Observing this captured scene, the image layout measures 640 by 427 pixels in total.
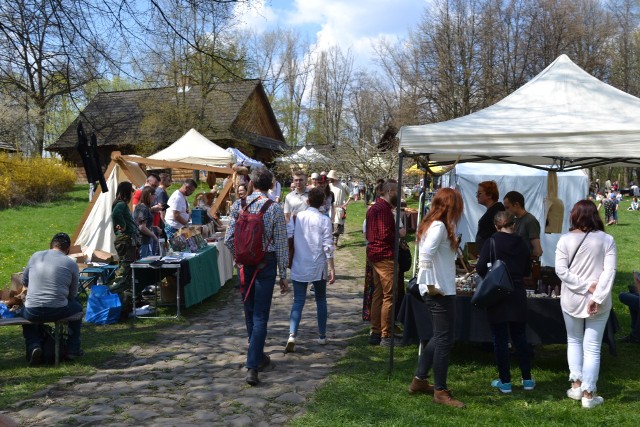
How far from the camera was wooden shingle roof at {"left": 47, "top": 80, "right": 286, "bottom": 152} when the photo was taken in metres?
34.7

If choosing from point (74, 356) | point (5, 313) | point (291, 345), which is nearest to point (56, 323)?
point (74, 356)

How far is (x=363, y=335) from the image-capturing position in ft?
23.0

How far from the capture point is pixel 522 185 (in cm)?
1257

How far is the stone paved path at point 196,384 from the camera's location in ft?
14.9

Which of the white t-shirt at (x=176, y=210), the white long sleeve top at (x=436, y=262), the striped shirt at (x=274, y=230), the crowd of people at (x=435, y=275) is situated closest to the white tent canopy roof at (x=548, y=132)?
the crowd of people at (x=435, y=275)

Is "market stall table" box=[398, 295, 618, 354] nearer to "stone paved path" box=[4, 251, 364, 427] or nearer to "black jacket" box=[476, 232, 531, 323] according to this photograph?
"black jacket" box=[476, 232, 531, 323]

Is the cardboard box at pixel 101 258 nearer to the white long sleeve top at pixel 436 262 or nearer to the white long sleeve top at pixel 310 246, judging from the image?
the white long sleeve top at pixel 310 246

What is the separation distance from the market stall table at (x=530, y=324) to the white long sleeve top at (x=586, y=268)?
873 millimetres

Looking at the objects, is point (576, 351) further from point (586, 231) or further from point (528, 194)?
point (528, 194)

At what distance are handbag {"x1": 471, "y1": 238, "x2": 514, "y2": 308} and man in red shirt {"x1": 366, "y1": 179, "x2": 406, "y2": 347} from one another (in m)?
1.53

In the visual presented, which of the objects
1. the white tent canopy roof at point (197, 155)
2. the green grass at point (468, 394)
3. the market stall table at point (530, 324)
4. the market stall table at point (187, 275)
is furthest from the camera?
the white tent canopy roof at point (197, 155)

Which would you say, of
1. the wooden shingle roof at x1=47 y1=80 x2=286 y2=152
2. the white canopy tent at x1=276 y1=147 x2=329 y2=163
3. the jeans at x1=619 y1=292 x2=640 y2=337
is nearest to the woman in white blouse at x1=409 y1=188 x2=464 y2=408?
the jeans at x1=619 y1=292 x2=640 y2=337

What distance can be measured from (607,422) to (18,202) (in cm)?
2453

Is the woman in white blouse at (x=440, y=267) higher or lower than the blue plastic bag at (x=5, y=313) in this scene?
higher
